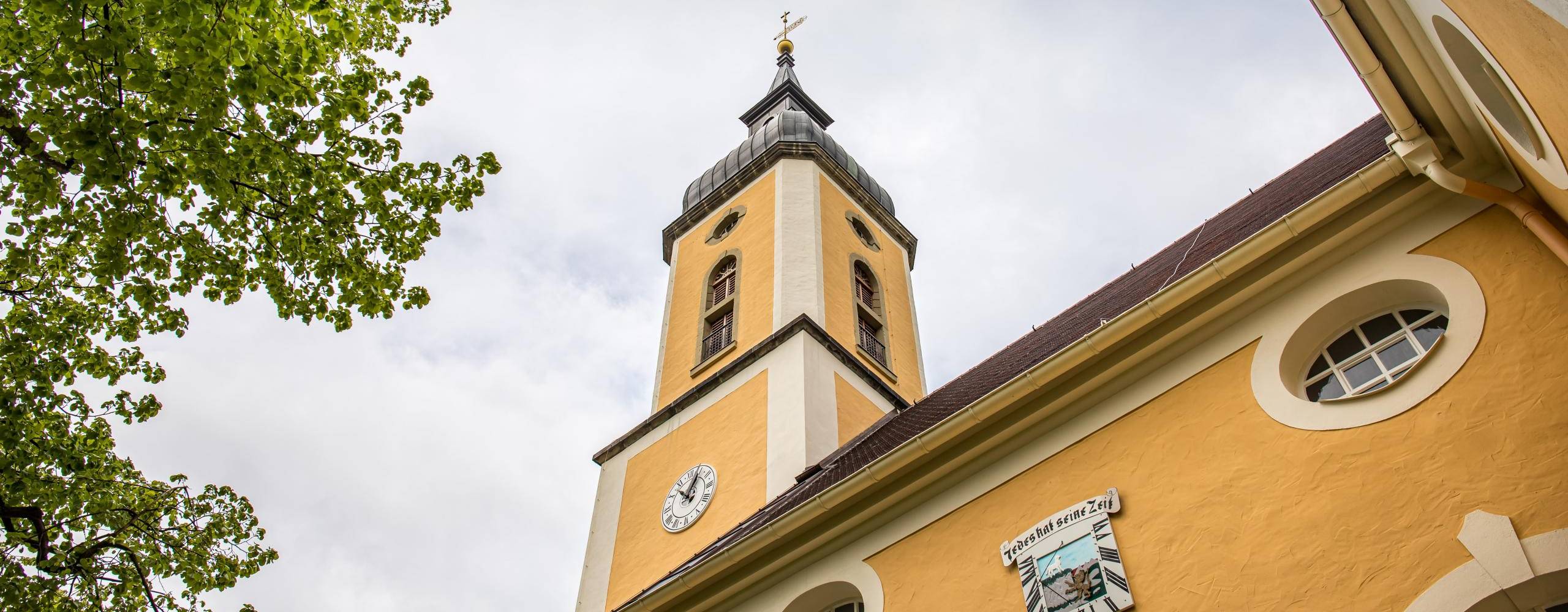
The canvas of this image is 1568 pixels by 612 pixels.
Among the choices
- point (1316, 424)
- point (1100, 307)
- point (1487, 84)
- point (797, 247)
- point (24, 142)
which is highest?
point (797, 247)

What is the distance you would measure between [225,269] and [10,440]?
2.28 meters

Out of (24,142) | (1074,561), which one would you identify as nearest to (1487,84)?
(1074,561)

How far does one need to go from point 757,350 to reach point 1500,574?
14.4 metres

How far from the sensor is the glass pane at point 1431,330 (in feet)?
25.2

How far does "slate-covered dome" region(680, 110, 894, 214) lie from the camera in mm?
26953

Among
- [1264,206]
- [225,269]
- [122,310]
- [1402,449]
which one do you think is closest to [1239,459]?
[1402,449]

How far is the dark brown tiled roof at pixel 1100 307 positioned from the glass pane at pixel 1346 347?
107 inches

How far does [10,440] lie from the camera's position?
9.60 meters

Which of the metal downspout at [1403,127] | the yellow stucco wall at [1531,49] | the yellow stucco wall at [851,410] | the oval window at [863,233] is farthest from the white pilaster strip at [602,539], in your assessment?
the yellow stucco wall at [1531,49]

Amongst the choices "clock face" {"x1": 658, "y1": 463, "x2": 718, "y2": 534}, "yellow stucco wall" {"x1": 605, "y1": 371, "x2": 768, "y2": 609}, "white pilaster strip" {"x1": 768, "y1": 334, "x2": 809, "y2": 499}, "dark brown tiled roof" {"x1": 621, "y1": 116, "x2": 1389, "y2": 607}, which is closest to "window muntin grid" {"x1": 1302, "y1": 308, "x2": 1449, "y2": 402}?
"dark brown tiled roof" {"x1": 621, "y1": 116, "x2": 1389, "y2": 607}

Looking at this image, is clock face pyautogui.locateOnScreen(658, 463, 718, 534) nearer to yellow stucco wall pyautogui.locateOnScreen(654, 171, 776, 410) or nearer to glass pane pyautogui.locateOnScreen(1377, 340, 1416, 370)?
yellow stucco wall pyautogui.locateOnScreen(654, 171, 776, 410)

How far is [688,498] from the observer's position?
18.2 m

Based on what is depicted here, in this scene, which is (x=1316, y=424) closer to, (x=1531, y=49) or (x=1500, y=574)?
(x=1500, y=574)

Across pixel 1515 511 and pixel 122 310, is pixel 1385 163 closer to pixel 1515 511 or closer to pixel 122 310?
pixel 1515 511
